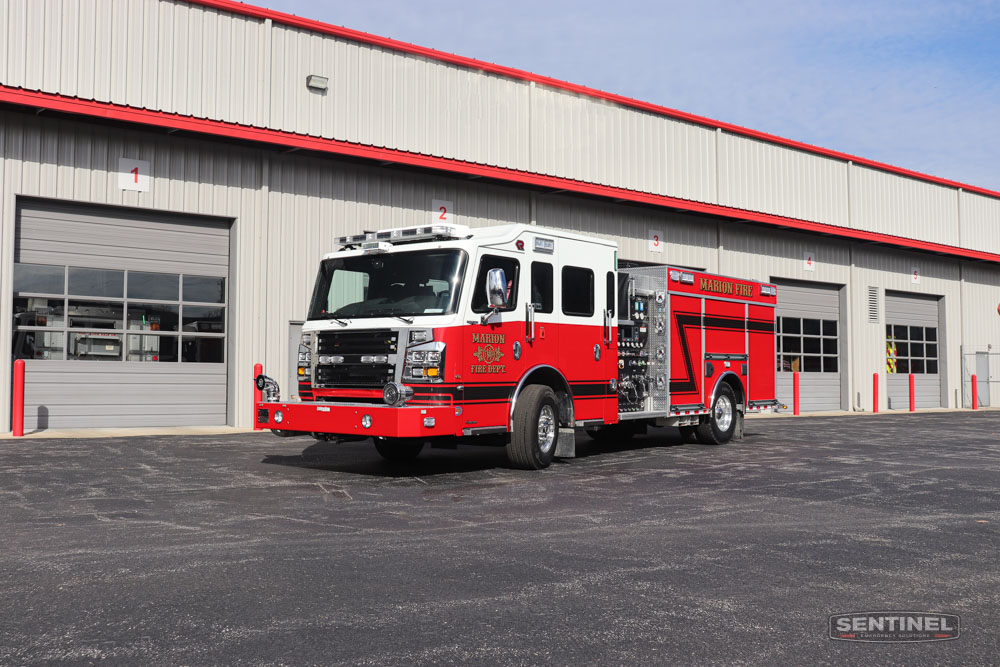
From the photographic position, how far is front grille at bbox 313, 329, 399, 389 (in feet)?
32.8

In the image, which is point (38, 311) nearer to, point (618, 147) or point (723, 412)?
point (723, 412)

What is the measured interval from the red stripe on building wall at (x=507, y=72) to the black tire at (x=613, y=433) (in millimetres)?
9228

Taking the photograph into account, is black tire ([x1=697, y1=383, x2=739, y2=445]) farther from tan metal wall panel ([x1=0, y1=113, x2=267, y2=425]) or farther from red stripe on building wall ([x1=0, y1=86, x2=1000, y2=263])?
tan metal wall panel ([x1=0, y1=113, x2=267, y2=425])

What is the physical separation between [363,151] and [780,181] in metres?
14.1

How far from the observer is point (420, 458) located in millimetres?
12516

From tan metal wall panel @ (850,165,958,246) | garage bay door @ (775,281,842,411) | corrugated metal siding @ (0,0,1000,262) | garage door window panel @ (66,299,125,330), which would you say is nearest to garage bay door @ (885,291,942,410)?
tan metal wall panel @ (850,165,958,246)

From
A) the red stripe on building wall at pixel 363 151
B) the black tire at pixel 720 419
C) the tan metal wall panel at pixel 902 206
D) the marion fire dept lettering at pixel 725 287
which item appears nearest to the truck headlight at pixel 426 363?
the marion fire dept lettering at pixel 725 287

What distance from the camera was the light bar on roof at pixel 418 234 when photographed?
10.4 m

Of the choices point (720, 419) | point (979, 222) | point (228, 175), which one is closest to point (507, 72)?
point (228, 175)

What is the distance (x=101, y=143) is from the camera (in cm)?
1572

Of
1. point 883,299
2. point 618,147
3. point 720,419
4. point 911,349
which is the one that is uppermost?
point 618,147

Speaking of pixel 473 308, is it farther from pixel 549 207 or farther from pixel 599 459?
pixel 549 207

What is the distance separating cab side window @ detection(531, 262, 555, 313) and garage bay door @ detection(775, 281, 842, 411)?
16.8 metres

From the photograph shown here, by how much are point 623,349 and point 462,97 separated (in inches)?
356
